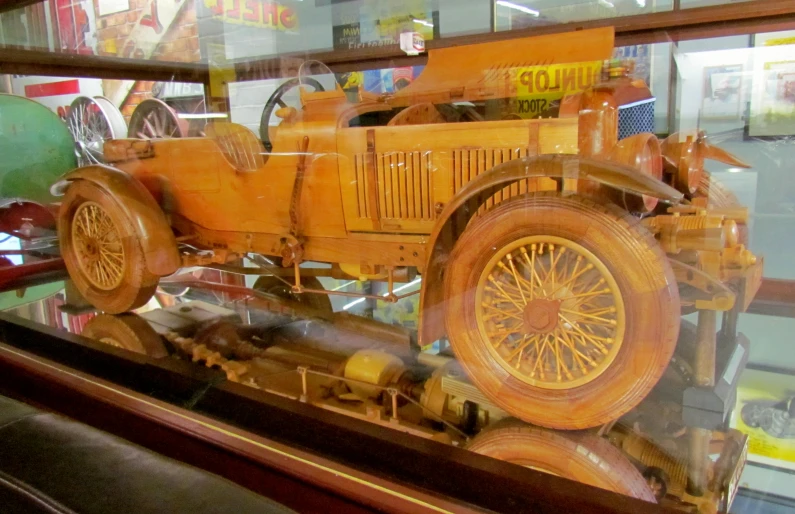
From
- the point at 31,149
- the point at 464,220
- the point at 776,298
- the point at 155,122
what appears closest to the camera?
the point at 464,220

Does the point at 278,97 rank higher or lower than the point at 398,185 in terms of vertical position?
higher

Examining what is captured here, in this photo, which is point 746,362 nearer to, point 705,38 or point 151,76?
point 705,38

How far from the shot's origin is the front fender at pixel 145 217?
1.59m

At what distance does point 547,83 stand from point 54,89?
170 centimetres

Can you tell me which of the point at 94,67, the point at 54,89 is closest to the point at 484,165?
the point at 94,67

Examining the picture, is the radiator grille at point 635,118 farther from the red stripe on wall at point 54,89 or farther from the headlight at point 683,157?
the red stripe on wall at point 54,89

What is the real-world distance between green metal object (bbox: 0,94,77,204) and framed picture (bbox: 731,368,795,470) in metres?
2.11

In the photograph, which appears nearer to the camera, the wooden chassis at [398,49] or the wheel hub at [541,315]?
the wheel hub at [541,315]

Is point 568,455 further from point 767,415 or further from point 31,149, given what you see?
point 31,149

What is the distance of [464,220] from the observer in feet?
3.88

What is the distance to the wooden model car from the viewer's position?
3.14 feet

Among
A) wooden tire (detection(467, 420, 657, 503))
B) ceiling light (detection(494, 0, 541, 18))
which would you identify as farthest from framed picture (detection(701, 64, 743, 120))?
wooden tire (detection(467, 420, 657, 503))

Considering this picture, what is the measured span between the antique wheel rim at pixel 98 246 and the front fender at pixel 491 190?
920mm

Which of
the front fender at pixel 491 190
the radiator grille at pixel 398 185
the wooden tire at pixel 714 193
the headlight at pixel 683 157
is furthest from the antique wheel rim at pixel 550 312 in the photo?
the wooden tire at pixel 714 193
